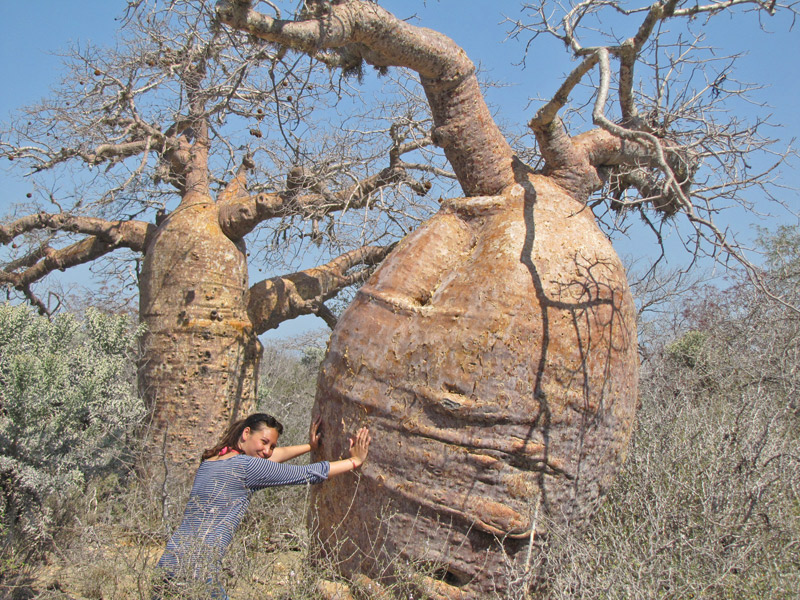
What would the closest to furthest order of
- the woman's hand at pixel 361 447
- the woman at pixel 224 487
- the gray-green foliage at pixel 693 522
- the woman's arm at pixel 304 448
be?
the woman at pixel 224 487 → the gray-green foliage at pixel 693 522 → the woman's hand at pixel 361 447 → the woman's arm at pixel 304 448

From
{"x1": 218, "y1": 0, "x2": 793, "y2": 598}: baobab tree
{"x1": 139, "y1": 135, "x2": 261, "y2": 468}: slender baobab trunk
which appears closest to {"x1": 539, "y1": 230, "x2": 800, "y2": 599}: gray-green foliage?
{"x1": 218, "y1": 0, "x2": 793, "y2": 598}: baobab tree

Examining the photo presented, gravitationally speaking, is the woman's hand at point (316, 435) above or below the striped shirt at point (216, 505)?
above

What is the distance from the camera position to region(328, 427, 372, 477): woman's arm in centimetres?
248

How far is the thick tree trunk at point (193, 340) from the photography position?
466 centimetres

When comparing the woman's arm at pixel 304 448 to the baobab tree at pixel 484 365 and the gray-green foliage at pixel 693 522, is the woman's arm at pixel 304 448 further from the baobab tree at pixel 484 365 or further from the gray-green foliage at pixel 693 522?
the gray-green foliage at pixel 693 522

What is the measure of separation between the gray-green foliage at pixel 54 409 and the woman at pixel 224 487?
5.29 ft

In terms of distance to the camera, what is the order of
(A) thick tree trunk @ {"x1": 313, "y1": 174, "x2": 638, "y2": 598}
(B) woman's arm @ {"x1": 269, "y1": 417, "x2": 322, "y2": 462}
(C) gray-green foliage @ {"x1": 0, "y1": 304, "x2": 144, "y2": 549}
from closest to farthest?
(A) thick tree trunk @ {"x1": 313, "y1": 174, "x2": 638, "y2": 598}, (B) woman's arm @ {"x1": 269, "y1": 417, "x2": 322, "y2": 462}, (C) gray-green foliage @ {"x1": 0, "y1": 304, "x2": 144, "y2": 549}

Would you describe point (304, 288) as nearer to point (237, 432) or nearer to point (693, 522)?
point (237, 432)

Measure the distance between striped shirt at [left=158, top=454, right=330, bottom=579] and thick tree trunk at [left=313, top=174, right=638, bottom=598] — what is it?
0.32 meters

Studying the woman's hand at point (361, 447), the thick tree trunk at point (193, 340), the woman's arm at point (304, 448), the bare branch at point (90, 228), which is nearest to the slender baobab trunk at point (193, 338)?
the thick tree trunk at point (193, 340)

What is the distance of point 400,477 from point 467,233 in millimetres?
1195

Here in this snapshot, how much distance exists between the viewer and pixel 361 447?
8.32 feet

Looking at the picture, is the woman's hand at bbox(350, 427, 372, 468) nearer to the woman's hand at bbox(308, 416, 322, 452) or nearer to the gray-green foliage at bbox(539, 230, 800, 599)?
the woman's hand at bbox(308, 416, 322, 452)

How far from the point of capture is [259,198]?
509cm
